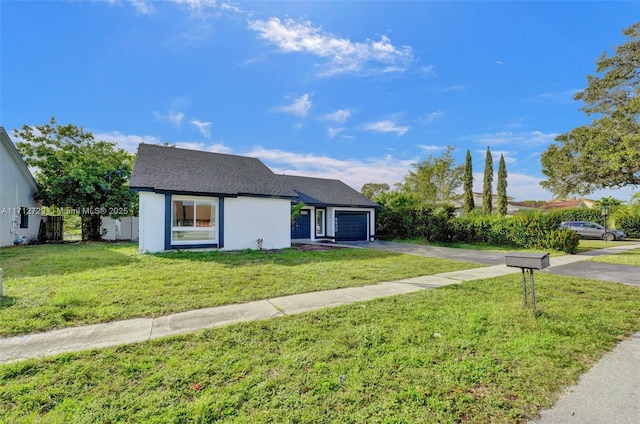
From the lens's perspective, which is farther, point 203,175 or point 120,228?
point 120,228

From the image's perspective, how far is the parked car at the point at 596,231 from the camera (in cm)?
2055

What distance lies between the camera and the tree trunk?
1717cm

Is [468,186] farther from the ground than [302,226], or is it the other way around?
[468,186]

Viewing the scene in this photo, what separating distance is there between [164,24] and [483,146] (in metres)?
32.2

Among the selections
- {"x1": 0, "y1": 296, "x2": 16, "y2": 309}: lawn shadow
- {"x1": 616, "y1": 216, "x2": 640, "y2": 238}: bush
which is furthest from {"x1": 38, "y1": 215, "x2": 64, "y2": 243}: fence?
{"x1": 616, "y1": 216, "x2": 640, "y2": 238}: bush

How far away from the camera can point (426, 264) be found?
9.54 m

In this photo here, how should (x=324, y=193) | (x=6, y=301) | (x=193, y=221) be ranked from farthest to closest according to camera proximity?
(x=324, y=193) < (x=193, y=221) < (x=6, y=301)

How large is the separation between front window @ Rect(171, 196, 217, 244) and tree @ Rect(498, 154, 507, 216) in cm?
3312

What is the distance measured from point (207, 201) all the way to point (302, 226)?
7.25 m

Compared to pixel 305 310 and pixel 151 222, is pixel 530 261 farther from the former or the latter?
pixel 151 222

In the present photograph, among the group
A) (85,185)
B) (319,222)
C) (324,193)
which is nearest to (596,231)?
(324,193)

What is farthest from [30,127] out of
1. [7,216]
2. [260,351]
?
[260,351]

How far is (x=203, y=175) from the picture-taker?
13406mm

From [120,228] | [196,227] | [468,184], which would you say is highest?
[468,184]
